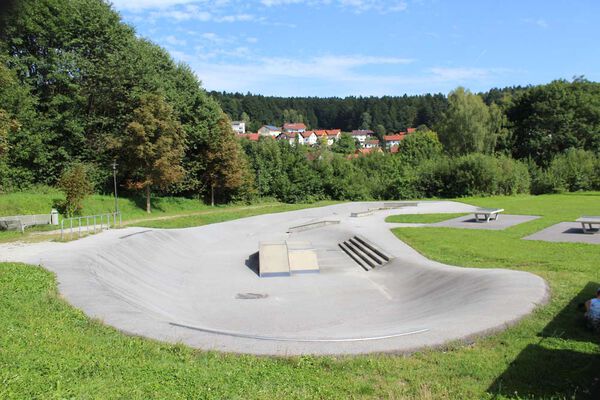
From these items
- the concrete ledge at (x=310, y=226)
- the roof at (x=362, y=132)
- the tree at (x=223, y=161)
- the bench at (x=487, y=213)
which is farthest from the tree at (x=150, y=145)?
the roof at (x=362, y=132)

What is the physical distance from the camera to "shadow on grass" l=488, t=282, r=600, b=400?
5.30 m

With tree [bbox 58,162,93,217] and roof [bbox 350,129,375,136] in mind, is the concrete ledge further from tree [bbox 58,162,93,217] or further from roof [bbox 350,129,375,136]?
roof [bbox 350,129,375,136]

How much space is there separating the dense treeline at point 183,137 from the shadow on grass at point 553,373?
18.5 meters

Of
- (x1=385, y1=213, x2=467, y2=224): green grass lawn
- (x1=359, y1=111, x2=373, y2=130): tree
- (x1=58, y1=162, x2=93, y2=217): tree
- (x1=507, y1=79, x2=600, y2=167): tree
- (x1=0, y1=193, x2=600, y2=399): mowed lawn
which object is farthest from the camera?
(x1=359, y1=111, x2=373, y2=130): tree

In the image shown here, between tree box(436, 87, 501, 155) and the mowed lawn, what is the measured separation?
4688cm

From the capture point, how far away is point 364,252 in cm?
1828

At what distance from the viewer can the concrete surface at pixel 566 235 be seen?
16.3 meters

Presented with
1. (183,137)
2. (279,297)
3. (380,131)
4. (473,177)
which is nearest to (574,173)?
(473,177)

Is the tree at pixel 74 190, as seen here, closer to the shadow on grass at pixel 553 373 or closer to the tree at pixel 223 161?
the tree at pixel 223 161

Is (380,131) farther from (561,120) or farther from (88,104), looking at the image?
(88,104)

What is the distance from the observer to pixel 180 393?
5.00 metres

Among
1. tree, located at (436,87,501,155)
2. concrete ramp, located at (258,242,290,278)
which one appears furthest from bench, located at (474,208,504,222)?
tree, located at (436,87,501,155)

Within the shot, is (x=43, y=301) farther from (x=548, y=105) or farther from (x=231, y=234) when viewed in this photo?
(x=548, y=105)

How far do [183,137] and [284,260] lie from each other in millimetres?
19788
